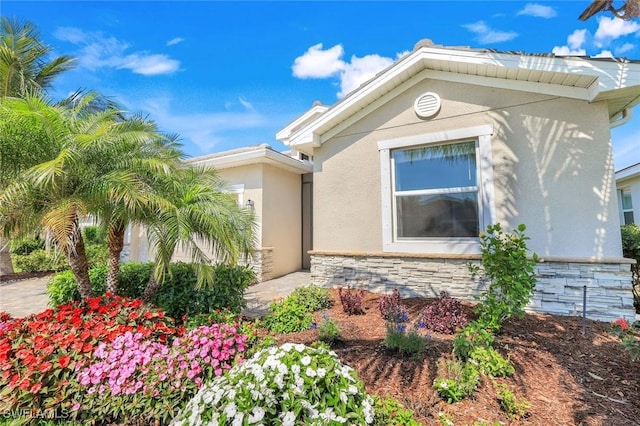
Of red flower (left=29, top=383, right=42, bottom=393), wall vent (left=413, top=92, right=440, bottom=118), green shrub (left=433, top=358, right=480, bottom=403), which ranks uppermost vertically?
wall vent (left=413, top=92, right=440, bottom=118)

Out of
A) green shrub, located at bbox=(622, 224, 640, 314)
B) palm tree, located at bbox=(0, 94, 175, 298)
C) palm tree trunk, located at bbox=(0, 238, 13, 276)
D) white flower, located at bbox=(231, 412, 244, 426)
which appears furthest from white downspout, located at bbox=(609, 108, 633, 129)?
palm tree trunk, located at bbox=(0, 238, 13, 276)

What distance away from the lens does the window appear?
12965 mm

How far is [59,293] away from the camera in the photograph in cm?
612

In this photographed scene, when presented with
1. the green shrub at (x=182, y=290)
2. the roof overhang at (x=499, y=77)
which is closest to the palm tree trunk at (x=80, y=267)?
the green shrub at (x=182, y=290)

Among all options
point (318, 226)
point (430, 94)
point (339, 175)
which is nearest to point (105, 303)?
point (318, 226)

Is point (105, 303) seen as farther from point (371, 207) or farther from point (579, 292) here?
point (579, 292)

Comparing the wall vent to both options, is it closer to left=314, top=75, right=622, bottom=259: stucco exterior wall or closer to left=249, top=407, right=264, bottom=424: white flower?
left=314, top=75, right=622, bottom=259: stucco exterior wall

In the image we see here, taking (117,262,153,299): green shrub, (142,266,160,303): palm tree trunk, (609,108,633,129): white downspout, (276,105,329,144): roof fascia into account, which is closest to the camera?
(142,266,160,303): palm tree trunk

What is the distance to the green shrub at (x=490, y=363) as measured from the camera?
11.8ft

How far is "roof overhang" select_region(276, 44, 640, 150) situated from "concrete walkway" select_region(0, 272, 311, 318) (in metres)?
4.67

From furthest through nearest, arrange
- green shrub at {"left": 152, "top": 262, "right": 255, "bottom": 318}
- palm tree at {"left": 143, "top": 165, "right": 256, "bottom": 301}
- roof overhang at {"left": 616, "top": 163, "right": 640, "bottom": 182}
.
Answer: roof overhang at {"left": 616, "top": 163, "right": 640, "bottom": 182}, green shrub at {"left": 152, "top": 262, "right": 255, "bottom": 318}, palm tree at {"left": 143, "top": 165, "right": 256, "bottom": 301}

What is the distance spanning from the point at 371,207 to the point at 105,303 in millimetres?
6174

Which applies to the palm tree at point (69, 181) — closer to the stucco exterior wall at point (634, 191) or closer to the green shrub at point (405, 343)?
the green shrub at point (405, 343)

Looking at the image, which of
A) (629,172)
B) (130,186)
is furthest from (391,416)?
(629,172)
